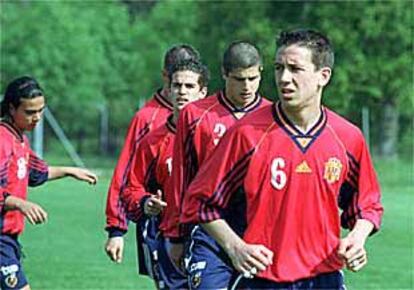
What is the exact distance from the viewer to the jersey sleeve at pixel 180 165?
7.93 meters

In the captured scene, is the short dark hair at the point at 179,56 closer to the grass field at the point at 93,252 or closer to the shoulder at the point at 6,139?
the shoulder at the point at 6,139

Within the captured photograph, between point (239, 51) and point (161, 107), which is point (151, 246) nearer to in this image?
point (161, 107)

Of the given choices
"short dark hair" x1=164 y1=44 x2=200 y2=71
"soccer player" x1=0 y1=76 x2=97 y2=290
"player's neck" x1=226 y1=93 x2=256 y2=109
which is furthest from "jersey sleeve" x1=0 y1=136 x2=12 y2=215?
"player's neck" x1=226 y1=93 x2=256 y2=109

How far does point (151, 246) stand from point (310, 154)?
3.48m

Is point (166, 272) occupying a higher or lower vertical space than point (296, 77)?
lower

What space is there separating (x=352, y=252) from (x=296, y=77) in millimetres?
825

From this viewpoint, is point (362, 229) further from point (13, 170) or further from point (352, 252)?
point (13, 170)

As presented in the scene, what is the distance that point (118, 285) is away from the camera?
47.0 ft

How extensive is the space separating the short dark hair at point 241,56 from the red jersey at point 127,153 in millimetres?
1551

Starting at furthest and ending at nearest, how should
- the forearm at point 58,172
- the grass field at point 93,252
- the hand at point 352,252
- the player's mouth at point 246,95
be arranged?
the grass field at point 93,252 → the forearm at point 58,172 → the player's mouth at point 246,95 → the hand at point 352,252

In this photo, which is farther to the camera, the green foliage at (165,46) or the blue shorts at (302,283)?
the green foliage at (165,46)

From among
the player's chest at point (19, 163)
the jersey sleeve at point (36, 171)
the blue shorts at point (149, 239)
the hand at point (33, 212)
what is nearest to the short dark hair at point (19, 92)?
the player's chest at point (19, 163)

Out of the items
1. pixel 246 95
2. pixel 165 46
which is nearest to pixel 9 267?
pixel 246 95

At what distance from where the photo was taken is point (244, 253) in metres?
5.83
